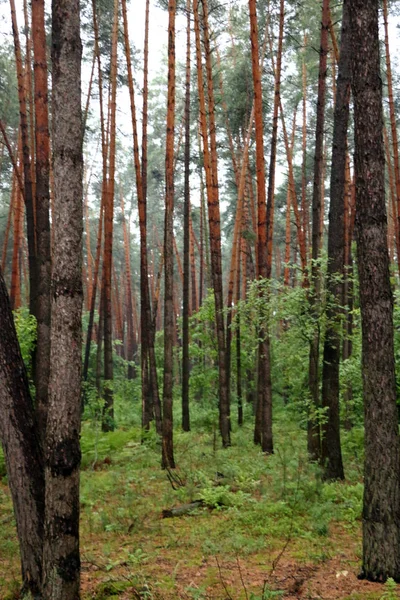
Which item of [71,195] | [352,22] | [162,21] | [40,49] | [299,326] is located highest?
[162,21]

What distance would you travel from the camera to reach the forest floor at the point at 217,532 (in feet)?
15.6

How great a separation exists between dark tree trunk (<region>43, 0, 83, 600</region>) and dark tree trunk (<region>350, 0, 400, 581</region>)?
2.65 m

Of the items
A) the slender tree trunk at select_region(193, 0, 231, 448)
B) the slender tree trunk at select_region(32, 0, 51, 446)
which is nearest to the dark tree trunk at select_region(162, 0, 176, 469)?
the slender tree trunk at select_region(193, 0, 231, 448)

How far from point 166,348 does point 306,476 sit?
3668 mm

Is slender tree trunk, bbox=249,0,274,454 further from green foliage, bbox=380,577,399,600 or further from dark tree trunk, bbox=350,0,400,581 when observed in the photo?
green foliage, bbox=380,577,399,600

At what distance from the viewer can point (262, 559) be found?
18.5ft

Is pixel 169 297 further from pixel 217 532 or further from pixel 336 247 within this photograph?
pixel 217 532

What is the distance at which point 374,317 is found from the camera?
4.76 meters

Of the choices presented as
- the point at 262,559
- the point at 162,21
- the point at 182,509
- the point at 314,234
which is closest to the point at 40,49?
the point at 162,21

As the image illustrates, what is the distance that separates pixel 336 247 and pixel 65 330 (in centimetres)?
608

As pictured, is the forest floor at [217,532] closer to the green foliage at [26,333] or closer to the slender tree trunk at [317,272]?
the slender tree trunk at [317,272]

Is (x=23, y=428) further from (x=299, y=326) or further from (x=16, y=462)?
(x=299, y=326)

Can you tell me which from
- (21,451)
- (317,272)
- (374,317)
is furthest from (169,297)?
(21,451)

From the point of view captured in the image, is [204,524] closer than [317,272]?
Yes
